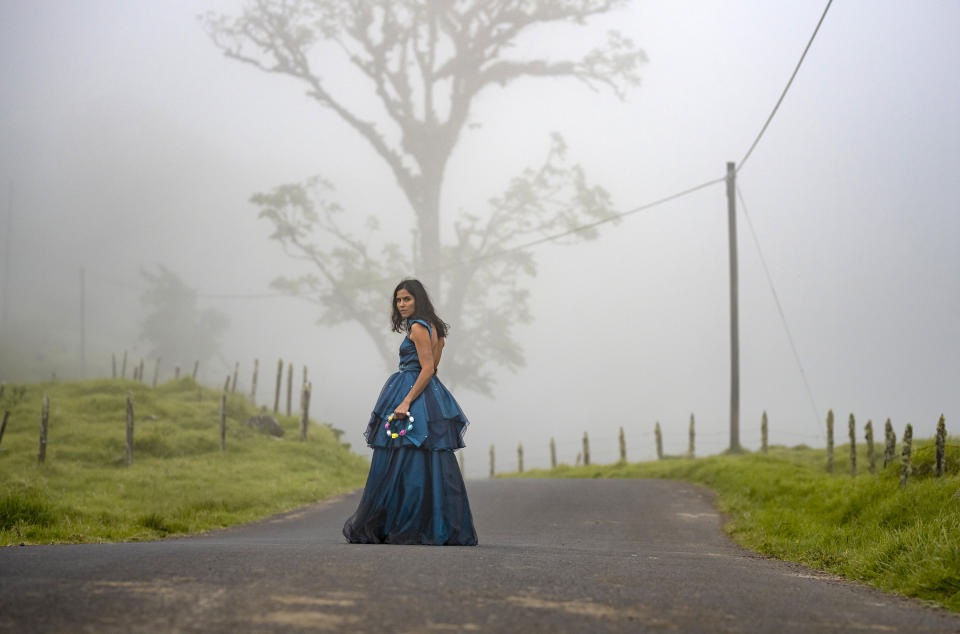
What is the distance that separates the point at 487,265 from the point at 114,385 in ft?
60.5

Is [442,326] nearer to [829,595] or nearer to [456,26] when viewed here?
[829,595]

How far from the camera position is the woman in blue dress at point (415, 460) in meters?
8.24

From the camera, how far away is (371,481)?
8.45m

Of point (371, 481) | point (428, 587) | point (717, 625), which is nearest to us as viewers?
point (717, 625)

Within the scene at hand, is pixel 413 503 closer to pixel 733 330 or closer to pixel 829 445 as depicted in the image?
pixel 829 445

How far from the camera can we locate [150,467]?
18.6 meters

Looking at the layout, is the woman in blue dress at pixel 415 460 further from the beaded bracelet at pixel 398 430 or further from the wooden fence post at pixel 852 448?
the wooden fence post at pixel 852 448

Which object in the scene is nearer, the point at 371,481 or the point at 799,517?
the point at 371,481

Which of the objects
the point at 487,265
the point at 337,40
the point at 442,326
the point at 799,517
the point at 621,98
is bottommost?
the point at 799,517

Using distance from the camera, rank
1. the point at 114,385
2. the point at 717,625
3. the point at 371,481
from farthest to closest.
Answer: the point at 114,385 < the point at 371,481 < the point at 717,625

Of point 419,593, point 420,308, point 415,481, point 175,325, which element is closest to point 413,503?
point 415,481

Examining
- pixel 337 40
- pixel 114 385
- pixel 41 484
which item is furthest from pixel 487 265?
pixel 41 484

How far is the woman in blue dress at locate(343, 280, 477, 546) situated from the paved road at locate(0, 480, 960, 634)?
854 millimetres

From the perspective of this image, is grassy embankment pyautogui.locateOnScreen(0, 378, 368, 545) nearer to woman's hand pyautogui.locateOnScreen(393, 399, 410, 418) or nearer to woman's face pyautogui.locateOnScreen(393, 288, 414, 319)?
woman's hand pyautogui.locateOnScreen(393, 399, 410, 418)
